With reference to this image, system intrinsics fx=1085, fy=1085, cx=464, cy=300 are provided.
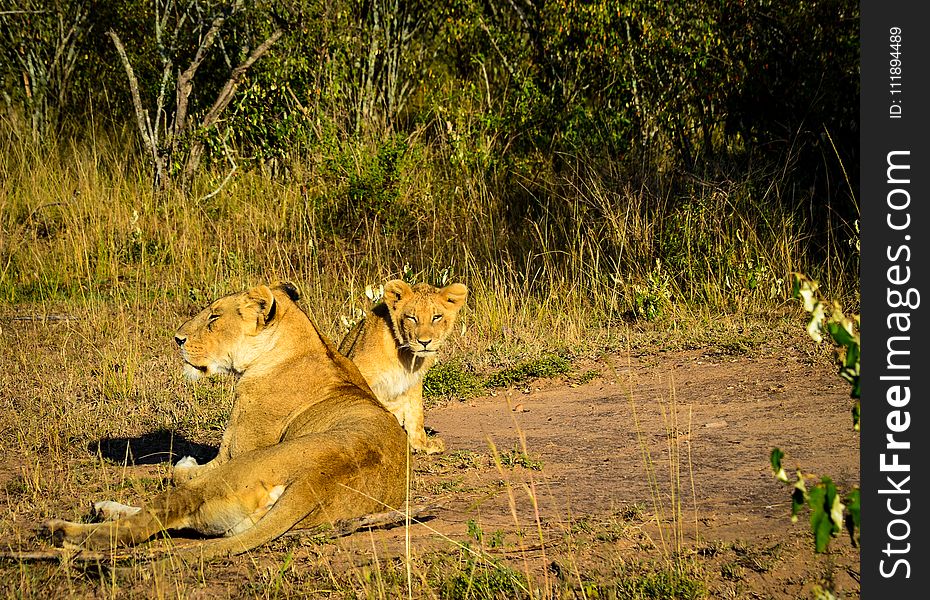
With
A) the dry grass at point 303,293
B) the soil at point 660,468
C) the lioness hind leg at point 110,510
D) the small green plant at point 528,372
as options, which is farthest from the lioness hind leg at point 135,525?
the small green plant at point 528,372

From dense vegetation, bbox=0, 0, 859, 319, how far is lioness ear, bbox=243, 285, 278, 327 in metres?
4.61

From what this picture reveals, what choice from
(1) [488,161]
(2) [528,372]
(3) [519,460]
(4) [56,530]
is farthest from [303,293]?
(4) [56,530]

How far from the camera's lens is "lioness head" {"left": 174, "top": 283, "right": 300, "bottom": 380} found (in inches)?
212

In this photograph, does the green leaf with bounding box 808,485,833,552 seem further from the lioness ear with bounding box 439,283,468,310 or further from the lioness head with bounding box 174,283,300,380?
the lioness ear with bounding box 439,283,468,310

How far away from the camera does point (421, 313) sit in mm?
6168

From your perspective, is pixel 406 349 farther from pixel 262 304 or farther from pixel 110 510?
pixel 110 510

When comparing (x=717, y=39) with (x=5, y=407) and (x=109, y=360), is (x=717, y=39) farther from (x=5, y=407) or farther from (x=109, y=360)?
(x=5, y=407)

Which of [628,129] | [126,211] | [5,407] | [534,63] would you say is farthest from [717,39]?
A: [5,407]

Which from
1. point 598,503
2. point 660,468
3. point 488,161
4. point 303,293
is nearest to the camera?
point 598,503

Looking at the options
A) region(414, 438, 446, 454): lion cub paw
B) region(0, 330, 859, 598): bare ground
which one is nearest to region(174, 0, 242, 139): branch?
region(0, 330, 859, 598): bare ground

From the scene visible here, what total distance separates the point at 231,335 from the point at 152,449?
4.78 feet

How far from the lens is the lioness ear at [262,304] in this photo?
17.5 ft

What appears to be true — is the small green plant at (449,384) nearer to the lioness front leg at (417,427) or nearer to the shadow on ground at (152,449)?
the lioness front leg at (417,427)
